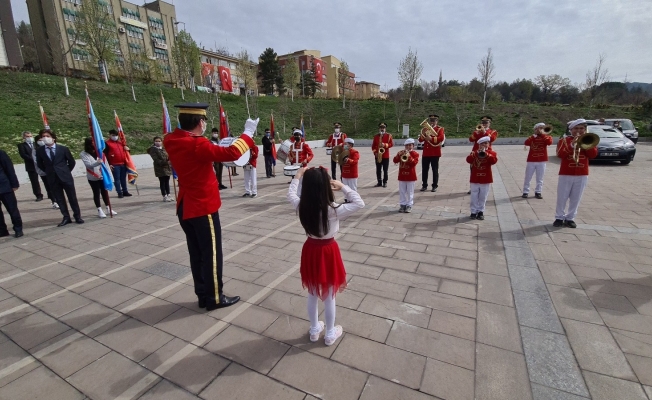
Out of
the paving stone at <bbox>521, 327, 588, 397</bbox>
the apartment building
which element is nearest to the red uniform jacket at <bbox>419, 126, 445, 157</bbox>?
the paving stone at <bbox>521, 327, 588, 397</bbox>

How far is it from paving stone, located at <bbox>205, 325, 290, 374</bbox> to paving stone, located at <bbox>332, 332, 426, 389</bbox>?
56 cm

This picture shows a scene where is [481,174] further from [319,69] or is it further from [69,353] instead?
[319,69]

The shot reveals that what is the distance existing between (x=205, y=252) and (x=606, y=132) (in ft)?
61.5

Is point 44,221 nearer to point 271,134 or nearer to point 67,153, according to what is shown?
point 67,153

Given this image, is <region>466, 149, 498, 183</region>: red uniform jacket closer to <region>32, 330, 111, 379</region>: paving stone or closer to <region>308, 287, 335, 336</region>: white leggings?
<region>308, 287, 335, 336</region>: white leggings

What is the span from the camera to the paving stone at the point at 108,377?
93.8 inches

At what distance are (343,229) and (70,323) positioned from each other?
427cm

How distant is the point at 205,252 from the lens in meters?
3.31

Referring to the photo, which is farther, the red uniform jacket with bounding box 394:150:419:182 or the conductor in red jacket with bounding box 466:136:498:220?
the red uniform jacket with bounding box 394:150:419:182

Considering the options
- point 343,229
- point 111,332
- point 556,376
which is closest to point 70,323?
point 111,332

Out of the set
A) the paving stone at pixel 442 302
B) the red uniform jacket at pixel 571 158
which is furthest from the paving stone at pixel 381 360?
the red uniform jacket at pixel 571 158

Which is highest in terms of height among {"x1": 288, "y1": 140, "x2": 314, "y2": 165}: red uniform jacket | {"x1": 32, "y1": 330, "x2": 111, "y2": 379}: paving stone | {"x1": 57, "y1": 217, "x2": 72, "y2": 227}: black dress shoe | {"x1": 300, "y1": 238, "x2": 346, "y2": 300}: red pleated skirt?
{"x1": 288, "y1": 140, "x2": 314, "y2": 165}: red uniform jacket

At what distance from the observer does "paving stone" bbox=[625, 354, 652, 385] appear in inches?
91.8

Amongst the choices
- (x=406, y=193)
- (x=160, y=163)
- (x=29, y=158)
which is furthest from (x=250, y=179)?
(x=29, y=158)
